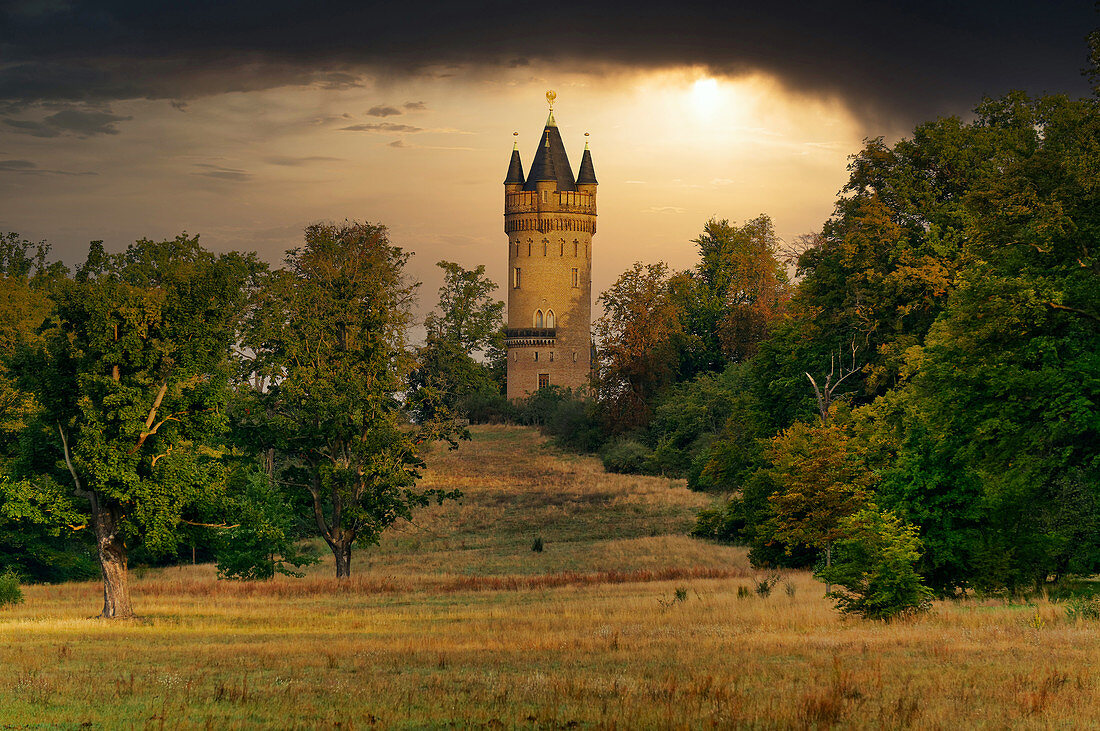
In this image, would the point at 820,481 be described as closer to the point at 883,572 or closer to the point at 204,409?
the point at 883,572

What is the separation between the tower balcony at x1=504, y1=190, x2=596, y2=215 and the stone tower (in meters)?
0.10

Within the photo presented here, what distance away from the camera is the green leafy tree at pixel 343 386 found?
38.4 metres

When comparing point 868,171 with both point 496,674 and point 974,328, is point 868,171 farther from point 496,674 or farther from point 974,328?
point 496,674

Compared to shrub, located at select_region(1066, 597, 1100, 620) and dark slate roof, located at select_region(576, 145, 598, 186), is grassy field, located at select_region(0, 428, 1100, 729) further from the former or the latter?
dark slate roof, located at select_region(576, 145, 598, 186)

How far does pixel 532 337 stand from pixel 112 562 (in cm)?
8520

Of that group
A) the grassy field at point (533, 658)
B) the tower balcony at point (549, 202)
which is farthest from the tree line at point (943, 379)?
the tower balcony at point (549, 202)

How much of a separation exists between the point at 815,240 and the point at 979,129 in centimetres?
1205

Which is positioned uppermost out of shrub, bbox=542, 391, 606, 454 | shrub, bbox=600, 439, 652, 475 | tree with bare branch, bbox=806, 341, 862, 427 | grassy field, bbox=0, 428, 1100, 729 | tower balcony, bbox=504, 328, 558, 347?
tower balcony, bbox=504, 328, 558, 347

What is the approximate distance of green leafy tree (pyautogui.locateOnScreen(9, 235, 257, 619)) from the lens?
27.1 m

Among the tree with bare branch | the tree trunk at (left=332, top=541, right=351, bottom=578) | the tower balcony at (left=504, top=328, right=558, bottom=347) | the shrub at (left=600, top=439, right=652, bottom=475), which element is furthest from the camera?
the tower balcony at (left=504, top=328, right=558, bottom=347)

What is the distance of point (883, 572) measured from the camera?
2197cm

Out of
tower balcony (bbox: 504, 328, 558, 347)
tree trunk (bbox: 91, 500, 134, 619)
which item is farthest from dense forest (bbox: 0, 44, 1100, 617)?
tower balcony (bbox: 504, 328, 558, 347)

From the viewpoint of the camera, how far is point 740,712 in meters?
12.4

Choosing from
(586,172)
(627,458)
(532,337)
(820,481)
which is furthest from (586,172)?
(820,481)
